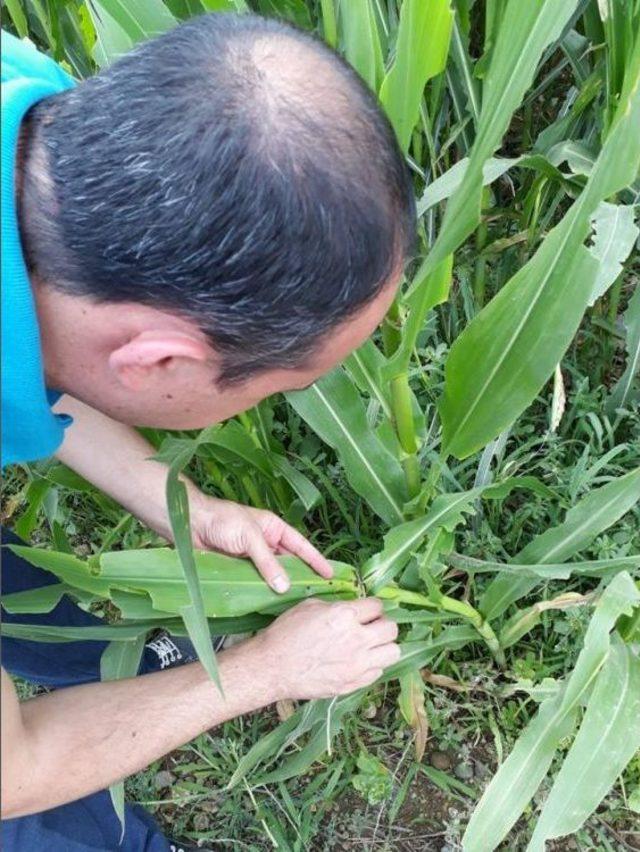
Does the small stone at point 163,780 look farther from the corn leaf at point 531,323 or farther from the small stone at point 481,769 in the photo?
the corn leaf at point 531,323

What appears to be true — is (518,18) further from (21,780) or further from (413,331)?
(21,780)

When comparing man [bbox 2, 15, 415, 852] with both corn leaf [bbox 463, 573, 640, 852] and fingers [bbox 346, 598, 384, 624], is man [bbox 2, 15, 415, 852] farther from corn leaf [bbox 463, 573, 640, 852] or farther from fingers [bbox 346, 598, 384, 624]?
corn leaf [bbox 463, 573, 640, 852]

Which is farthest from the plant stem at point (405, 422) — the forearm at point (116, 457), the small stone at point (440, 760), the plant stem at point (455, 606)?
the small stone at point (440, 760)

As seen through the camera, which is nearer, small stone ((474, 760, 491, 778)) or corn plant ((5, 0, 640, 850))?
corn plant ((5, 0, 640, 850))

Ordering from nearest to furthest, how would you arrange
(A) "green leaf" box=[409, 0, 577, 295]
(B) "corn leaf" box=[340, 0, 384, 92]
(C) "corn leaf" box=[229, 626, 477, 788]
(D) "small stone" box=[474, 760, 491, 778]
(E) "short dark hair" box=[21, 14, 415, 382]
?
(E) "short dark hair" box=[21, 14, 415, 382]
(A) "green leaf" box=[409, 0, 577, 295]
(B) "corn leaf" box=[340, 0, 384, 92]
(C) "corn leaf" box=[229, 626, 477, 788]
(D) "small stone" box=[474, 760, 491, 778]

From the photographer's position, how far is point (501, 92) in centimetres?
72

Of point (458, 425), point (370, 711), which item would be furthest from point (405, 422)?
point (370, 711)

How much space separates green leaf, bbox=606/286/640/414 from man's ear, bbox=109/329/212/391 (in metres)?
0.71

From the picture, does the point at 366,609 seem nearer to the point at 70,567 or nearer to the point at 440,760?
the point at 70,567

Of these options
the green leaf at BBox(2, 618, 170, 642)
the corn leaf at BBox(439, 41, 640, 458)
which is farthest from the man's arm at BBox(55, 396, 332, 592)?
the corn leaf at BBox(439, 41, 640, 458)

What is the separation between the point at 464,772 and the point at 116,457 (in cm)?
64

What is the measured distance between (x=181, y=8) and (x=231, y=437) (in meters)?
0.55

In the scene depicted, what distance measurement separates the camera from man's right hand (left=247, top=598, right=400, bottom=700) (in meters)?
0.89

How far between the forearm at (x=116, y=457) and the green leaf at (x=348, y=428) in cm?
16
